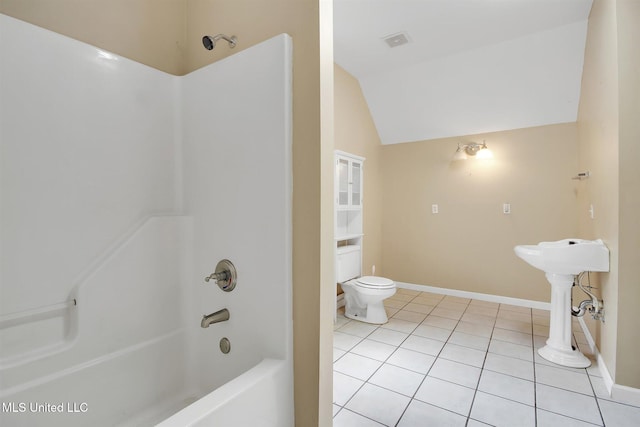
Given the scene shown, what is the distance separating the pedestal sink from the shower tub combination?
6.80ft

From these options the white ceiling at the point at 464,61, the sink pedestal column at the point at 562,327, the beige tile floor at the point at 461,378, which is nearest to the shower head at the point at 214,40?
the white ceiling at the point at 464,61

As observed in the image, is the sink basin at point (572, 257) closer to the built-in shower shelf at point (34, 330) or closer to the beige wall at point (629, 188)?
the beige wall at point (629, 188)

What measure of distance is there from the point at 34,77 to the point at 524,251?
3.07 metres

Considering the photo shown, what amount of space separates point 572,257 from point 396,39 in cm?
226

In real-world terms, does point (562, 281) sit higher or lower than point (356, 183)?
lower

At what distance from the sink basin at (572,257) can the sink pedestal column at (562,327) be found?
4.7 inches

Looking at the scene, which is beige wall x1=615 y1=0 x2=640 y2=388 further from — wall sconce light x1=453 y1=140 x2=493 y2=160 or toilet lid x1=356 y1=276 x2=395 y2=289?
wall sconce light x1=453 y1=140 x2=493 y2=160

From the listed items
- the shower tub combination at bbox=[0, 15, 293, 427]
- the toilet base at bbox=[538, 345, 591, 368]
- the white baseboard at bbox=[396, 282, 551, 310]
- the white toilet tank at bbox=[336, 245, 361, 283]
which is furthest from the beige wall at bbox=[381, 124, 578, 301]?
the shower tub combination at bbox=[0, 15, 293, 427]

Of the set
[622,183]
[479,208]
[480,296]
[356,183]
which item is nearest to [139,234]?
[356,183]

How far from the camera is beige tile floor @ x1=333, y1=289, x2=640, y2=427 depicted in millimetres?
1661

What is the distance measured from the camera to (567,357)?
7.24ft

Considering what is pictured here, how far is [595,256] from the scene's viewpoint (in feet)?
6.42

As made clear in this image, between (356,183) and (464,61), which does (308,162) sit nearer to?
(356,183)

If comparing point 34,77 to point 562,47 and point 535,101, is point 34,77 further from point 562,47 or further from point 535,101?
point 535,101
